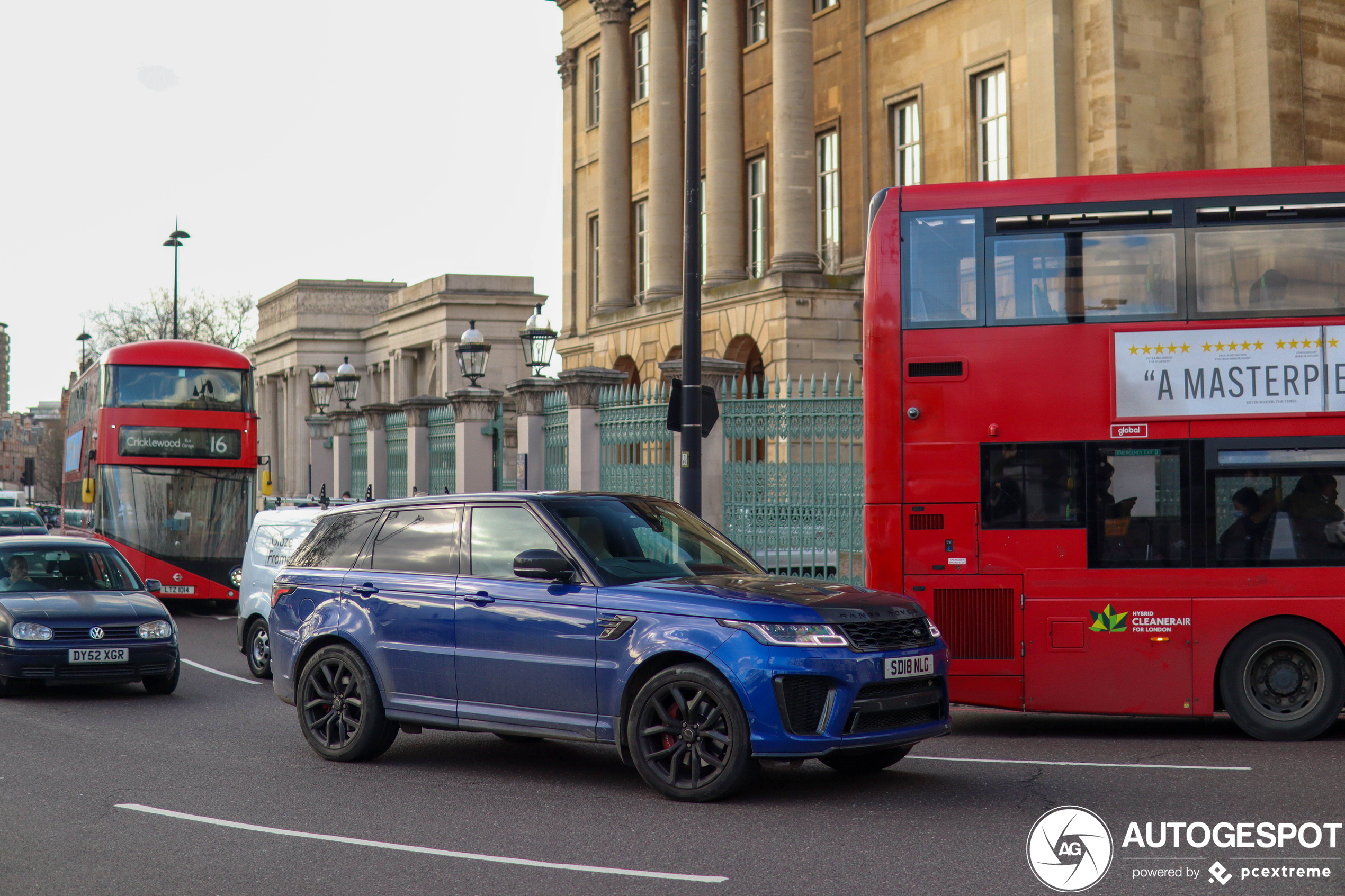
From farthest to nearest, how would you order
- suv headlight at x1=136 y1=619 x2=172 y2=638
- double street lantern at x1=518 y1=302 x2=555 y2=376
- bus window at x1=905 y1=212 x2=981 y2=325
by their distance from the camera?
double street lantern at x1=518 y1=302 x2=555 y2=376, suv headlight at x1=136 y1=619 x2=172 y2=638, bus window at x1=905 y1=212 x2=981 y2=325

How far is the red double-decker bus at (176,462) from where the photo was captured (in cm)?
2320

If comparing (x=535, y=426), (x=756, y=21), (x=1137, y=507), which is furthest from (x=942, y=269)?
(x=756, y=21)

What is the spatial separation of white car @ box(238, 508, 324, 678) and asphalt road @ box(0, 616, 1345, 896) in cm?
335

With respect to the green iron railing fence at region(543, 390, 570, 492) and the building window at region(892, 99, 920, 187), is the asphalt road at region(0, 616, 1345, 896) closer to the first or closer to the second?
the green iron railing fence at region(543, 390, 570, 492)

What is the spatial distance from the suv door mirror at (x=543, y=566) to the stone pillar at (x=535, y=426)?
13.5 metres

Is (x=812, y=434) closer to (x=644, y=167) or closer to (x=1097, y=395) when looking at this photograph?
(x=1097, y=395)

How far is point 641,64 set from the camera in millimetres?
38250

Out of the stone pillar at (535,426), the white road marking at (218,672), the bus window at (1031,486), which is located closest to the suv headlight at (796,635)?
the bus window at (1031,486)

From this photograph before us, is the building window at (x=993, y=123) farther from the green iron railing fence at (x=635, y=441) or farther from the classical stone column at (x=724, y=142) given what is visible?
the green iron railing fence at (x=635, y=441)

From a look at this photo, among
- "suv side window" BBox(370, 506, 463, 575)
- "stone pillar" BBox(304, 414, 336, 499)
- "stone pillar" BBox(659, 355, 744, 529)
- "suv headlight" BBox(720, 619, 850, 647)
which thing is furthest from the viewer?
→ "stone pillar" BBox(304, 414, 336, 499)

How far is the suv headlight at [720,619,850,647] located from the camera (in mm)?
7566

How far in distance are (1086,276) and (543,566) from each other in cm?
508

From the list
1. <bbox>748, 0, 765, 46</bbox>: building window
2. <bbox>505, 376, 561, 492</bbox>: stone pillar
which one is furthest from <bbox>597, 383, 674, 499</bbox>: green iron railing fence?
<bbox>748, 0, 765, 46</bbox>: building window

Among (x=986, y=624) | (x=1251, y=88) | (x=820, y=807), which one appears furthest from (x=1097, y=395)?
(x=1251, y=88)
